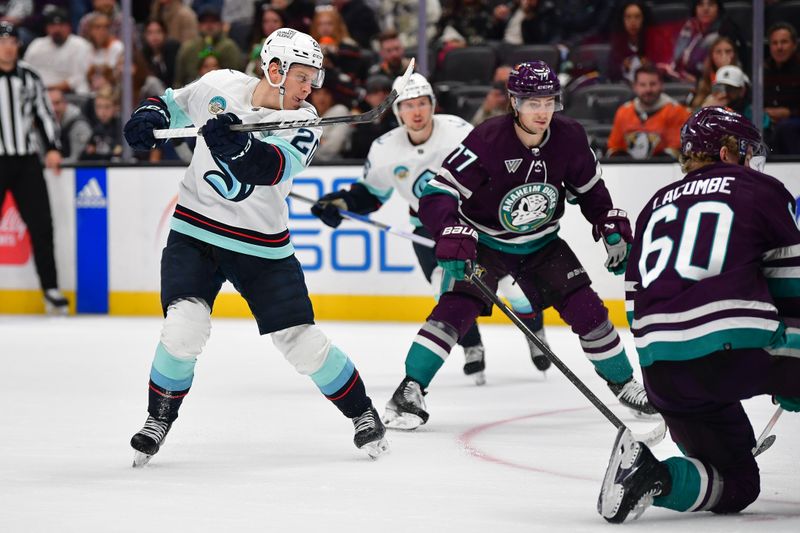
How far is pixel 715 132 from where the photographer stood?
2818 millimetres

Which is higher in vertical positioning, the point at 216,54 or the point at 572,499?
the point at 216,54

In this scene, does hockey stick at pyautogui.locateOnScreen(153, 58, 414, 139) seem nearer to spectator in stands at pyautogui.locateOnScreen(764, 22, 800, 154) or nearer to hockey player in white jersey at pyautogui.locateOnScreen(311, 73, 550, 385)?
hockey player in white jersey at pyautogui.locateOnScreen(311, 73, 550, 385)

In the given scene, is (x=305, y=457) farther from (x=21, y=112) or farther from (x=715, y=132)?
(x=21, y=112)

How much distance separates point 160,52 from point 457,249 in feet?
18.1

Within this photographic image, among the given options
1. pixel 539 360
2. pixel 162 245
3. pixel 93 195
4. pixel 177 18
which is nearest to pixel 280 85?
pixel 539 360

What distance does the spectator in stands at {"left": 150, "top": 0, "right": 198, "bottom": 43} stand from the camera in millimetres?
9062

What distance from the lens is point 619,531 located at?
2654mm

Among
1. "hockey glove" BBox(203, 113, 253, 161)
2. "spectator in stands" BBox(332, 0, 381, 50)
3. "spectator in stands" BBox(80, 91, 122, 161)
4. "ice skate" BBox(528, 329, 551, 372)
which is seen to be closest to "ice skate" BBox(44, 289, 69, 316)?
"spectator in stands" BBox(80, 91, 122, 161)

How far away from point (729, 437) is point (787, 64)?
14.2 feet

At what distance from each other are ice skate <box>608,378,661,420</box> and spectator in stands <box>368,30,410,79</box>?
12.3ft

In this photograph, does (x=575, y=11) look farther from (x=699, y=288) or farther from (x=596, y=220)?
(x=699, y=288)

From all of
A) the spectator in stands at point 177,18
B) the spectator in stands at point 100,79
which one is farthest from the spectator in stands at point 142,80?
the spectator in stands at point 177,18

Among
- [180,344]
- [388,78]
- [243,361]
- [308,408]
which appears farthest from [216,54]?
[180,344]

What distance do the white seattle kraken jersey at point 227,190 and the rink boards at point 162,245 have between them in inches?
142
